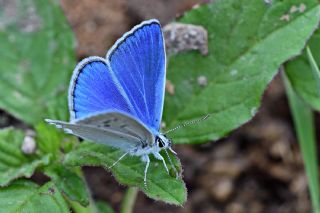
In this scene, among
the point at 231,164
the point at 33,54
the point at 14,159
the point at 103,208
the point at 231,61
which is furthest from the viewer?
the point at 231,164

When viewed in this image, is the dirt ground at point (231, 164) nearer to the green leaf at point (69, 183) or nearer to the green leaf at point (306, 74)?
the green leaf at point (306, 74)

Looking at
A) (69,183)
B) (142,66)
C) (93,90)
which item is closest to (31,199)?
(69,183)

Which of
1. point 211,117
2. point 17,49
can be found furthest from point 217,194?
point 17,49

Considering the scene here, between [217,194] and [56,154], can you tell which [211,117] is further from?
[217,194]

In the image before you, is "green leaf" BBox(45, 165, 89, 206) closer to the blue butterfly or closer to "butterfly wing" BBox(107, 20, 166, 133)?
the blue butterfly

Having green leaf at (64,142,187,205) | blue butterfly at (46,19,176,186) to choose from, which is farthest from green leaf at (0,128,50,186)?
blue butterfly at (46,19,176,186)

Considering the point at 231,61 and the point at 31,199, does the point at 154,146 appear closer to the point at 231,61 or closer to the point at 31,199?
the point at 31,199
